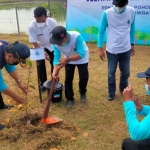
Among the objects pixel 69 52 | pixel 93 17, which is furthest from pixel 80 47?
pixel 93 17

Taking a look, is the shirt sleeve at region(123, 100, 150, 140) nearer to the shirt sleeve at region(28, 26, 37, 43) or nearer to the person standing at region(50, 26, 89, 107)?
the person standing at region(50, 26, 89, 107)

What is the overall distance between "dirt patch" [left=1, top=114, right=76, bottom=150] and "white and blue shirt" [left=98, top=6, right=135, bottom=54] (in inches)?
58.8

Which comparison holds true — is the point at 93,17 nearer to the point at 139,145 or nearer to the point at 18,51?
the point at 18,51

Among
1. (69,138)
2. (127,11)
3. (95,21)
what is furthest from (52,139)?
(95,21)

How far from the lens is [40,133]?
3.17 metres

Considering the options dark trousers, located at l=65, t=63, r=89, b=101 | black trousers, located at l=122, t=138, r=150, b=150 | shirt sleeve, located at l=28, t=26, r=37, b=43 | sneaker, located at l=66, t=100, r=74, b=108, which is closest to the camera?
black trousers, located at l=122, t=138, r=150, b=150

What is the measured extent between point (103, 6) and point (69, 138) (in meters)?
5.40

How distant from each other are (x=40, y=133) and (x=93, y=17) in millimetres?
5327

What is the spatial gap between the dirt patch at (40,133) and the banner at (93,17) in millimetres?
4925

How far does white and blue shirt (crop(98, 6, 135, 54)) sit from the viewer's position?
3635 millimetres

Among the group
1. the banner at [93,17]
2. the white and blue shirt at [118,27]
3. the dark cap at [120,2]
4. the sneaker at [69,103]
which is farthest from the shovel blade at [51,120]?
the banner at [93,17]

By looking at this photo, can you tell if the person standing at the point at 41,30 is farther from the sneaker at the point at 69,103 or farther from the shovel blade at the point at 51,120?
the shovel blade at the point at 51,120

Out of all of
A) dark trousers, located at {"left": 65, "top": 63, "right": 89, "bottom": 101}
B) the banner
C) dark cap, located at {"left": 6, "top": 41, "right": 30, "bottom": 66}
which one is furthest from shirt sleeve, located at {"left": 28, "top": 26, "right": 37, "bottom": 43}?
the banner

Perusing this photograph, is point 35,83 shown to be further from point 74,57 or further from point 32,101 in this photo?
point 74,57
